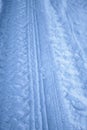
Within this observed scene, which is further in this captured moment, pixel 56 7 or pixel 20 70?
pixel 56 7

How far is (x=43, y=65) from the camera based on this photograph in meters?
0.71

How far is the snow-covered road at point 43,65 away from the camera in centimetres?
64

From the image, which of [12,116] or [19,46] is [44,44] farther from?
[12,116]

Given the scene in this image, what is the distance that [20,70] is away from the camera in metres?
0.69

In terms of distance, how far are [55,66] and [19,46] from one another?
18cm

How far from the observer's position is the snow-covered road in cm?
64

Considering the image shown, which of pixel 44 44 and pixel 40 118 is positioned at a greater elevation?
pixel 44 44

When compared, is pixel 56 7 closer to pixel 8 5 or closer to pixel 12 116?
pixel 8 5

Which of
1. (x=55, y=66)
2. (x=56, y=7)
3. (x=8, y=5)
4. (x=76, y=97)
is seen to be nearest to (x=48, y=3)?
(x=56, y=7)

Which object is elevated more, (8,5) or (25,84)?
(8,5)

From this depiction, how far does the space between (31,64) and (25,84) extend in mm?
91

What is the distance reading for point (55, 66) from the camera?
71cm

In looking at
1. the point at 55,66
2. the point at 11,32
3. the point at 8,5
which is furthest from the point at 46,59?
the point at 8,5

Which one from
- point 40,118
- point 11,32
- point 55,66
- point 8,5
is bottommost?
point 40,118
